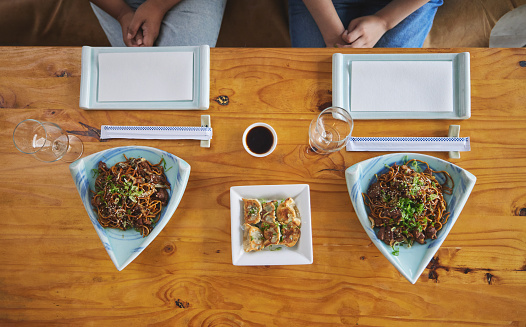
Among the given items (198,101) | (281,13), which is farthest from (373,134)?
(281,13)

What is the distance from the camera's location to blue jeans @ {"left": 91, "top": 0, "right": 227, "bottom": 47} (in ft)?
5.78

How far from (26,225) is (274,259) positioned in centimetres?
117

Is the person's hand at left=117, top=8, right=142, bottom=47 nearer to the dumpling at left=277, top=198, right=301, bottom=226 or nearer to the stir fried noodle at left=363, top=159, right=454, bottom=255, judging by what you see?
the dumpling at left=277, top=198, right=301, bottom=226

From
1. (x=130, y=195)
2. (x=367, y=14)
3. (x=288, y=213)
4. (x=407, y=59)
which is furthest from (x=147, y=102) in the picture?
(x=367, y=14)

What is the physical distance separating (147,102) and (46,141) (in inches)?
18.3

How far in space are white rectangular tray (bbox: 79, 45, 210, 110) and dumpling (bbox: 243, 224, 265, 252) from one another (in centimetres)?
59

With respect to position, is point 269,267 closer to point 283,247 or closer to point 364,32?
point 283,247

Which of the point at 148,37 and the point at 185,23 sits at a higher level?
the point at 185,23

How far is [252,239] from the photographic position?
4.25ft

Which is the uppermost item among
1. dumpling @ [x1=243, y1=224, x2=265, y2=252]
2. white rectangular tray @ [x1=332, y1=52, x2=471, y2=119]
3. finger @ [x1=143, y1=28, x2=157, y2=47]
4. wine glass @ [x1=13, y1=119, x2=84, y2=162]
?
white rectangular tray @ [x1=332, y1=52, x2=471, y2=119]

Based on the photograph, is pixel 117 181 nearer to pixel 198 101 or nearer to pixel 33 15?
pixel 198 101

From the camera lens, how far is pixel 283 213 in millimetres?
1313

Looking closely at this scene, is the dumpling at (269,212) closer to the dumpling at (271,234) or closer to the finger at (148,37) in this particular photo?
the dumpling at (271,234)

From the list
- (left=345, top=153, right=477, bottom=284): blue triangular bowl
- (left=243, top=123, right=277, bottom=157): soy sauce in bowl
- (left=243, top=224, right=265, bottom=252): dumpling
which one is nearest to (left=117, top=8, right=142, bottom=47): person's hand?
(left=243, top=123, right=277, bottom=157): soy sauce in bowl
